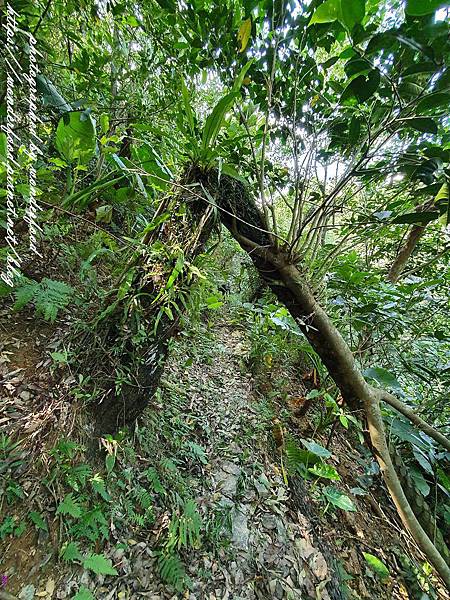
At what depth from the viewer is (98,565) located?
2.99 ft

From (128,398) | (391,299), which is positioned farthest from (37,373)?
(391,299)

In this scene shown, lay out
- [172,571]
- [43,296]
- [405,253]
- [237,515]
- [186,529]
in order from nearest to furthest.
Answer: [172,571] < [186,529] < [43,296] < [237,515] < [405,253]

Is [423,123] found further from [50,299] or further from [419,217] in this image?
[50,299]

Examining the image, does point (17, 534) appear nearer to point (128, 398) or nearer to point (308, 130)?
point (128, 398)

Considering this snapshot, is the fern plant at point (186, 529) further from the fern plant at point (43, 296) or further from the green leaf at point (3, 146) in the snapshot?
the green leaf at point (3, 146)

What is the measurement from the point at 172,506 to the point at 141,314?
88cm

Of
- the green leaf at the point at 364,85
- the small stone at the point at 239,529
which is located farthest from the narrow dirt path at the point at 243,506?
the green leaf at the point at 364,85

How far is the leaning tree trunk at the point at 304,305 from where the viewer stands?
1384 millimetres

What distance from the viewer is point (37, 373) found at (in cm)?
121

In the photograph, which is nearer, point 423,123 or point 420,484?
point 423,123

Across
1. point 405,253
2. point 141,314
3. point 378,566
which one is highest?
point 405,253

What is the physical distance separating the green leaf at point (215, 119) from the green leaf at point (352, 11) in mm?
547

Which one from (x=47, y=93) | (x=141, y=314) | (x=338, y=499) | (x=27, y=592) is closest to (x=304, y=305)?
(x=141, y=314)

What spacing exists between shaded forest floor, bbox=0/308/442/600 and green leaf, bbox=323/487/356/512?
0.11 metres
